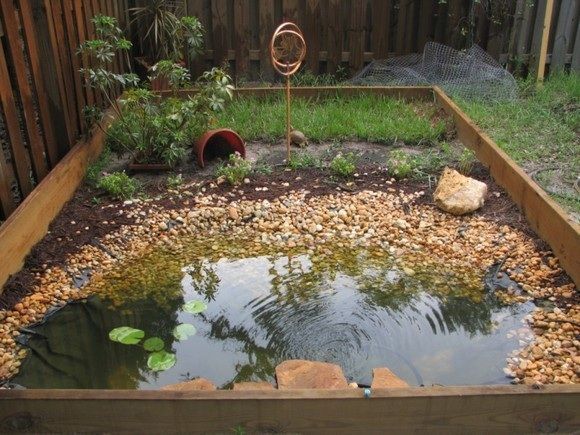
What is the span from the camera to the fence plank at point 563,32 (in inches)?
252

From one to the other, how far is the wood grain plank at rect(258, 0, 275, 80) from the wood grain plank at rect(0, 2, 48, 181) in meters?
3.31

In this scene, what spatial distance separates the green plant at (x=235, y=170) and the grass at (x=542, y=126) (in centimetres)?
201

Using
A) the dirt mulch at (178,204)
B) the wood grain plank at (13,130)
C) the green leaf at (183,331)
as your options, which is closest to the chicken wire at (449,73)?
the dirt mulch at (178,204)

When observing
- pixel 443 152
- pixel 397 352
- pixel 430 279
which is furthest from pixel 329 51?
pixel 397 352

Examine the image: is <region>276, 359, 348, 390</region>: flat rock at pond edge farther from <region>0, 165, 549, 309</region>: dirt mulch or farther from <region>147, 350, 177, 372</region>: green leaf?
<region>0, 165, 549, 309</region>: dirt mulch

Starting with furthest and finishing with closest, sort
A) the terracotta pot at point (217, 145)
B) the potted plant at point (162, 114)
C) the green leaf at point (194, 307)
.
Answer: the terracotta pot at point (217, 145) → the potted plant at point (162, 114) → the green leaf at point (194, 307)

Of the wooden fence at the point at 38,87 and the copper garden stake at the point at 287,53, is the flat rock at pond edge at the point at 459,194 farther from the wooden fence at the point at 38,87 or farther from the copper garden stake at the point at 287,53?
the wooden fence at the point at 38,87

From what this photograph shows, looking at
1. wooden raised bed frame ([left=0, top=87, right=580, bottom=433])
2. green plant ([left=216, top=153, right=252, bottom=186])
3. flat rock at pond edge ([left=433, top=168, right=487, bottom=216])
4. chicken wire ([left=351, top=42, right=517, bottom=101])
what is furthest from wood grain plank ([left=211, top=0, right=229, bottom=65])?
wooden raised bed frame ([left=0, top=87, right=580, bottom=433])

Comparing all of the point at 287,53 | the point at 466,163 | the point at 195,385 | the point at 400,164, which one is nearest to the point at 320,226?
the point at 400,164

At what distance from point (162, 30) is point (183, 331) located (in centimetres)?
394

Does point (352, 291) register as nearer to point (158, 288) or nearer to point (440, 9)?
point (158, 288)

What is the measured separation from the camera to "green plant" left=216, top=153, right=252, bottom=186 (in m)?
4.37

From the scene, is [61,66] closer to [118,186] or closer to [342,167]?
[118,186]

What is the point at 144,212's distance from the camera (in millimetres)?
4047
